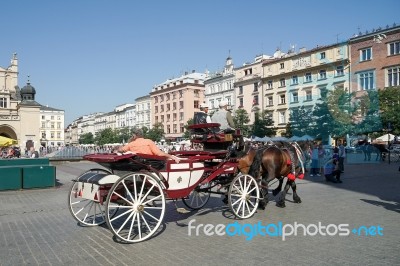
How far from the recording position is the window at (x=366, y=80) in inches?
1764

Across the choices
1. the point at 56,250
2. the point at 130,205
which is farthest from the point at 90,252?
the point at 130,205

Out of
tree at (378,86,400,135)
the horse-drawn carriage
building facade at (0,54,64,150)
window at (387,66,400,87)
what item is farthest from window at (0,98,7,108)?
the horse-drawn carriage

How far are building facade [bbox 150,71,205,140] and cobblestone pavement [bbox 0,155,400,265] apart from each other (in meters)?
73.9

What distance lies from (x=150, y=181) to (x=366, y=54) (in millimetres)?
47930

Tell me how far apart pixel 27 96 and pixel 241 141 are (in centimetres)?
6491

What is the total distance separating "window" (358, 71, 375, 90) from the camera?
4481 centimetres

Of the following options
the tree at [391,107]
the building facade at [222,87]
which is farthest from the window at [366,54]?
the building facade at [222,87]

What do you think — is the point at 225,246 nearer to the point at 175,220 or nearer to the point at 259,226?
the point at 259,226

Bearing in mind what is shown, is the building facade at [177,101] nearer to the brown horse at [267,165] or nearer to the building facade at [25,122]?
the building facade at [25,122]

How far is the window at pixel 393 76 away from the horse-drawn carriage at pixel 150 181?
141ft

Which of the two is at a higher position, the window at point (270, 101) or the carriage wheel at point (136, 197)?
the window at point (270, 101)

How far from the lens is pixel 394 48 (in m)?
43.4

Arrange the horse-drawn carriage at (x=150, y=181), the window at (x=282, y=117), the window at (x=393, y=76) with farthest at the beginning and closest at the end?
the window at (x=282, y=117) → the window at (x=393, y=76) → the horse-drawn carriage at (x=150, y=181)

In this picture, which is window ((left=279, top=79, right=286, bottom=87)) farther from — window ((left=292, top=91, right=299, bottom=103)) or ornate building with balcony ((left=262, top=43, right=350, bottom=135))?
window ((left=292, top=91, right=299, bottom=103))
